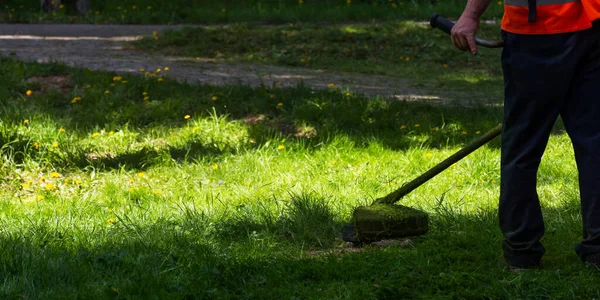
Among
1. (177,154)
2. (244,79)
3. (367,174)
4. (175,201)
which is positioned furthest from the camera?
(244,79)

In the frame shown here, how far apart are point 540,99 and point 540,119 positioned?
86 mm

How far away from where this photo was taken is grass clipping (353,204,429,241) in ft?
13.1

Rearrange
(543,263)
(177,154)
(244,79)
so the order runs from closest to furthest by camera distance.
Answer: (543,263), (177,154), (244,79)

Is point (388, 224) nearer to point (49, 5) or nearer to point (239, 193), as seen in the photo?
point (239, 193)

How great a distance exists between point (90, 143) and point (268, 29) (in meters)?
5.58

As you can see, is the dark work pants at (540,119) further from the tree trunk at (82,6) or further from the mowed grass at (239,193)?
the tree trunk at (82,6)

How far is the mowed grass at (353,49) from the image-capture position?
9.85 m

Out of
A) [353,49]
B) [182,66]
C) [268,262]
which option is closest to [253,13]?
[353,49]

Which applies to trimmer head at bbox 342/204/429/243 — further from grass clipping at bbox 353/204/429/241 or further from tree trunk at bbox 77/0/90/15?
tree trunk at bbox 77/0/90/15

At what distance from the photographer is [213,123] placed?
22.6ft

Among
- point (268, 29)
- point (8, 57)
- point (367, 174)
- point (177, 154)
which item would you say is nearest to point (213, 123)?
point (177, 154)

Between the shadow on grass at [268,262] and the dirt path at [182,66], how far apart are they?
11.8 feet

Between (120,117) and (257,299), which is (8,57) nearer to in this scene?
(120,117)

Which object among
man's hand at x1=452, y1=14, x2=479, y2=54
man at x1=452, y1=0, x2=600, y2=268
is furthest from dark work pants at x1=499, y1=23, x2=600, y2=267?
man's hand at x1=452, y1=14, x2=479, y2=54
